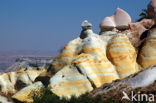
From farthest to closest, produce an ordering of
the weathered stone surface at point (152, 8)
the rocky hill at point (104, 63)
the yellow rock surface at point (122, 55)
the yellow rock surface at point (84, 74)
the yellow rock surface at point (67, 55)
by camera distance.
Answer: the weathered stone surface at point (152, 8) → the yellow rock surface at point (67, 55) → the yellow rock surface at point (122, 55) → the yellow rock surface at point (84, 74) → the rocky hill at point (104, 63)

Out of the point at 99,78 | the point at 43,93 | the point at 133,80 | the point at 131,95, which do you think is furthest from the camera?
the point at 99,78

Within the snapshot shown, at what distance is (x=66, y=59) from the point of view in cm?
2362

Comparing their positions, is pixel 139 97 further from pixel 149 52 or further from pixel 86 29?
pixel 86 29

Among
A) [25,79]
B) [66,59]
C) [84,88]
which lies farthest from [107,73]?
Answer: [25,79]

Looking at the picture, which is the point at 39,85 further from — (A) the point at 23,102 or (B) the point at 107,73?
(B) the point at 107,73

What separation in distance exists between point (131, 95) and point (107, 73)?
23.5ft

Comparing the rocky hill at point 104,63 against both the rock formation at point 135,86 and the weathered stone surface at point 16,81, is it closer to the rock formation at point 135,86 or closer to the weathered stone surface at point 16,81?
the rock formation at point 135,86

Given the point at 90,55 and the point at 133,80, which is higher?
the point at 90,55

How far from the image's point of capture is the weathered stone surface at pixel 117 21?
2792cm

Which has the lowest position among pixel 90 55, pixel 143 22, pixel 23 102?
pixel 23 102

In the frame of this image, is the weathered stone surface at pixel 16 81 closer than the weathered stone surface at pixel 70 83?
No

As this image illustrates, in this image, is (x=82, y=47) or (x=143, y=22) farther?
(x=143, y=22)

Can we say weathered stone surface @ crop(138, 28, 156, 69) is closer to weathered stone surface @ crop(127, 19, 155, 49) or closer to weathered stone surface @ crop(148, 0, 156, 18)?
weathered stone surface @ crop(127, 19, 155, 49)

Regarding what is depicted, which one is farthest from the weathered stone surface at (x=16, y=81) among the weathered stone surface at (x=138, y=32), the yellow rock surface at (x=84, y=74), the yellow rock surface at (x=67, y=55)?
the weathered stone surface at (x=138, y=32)
